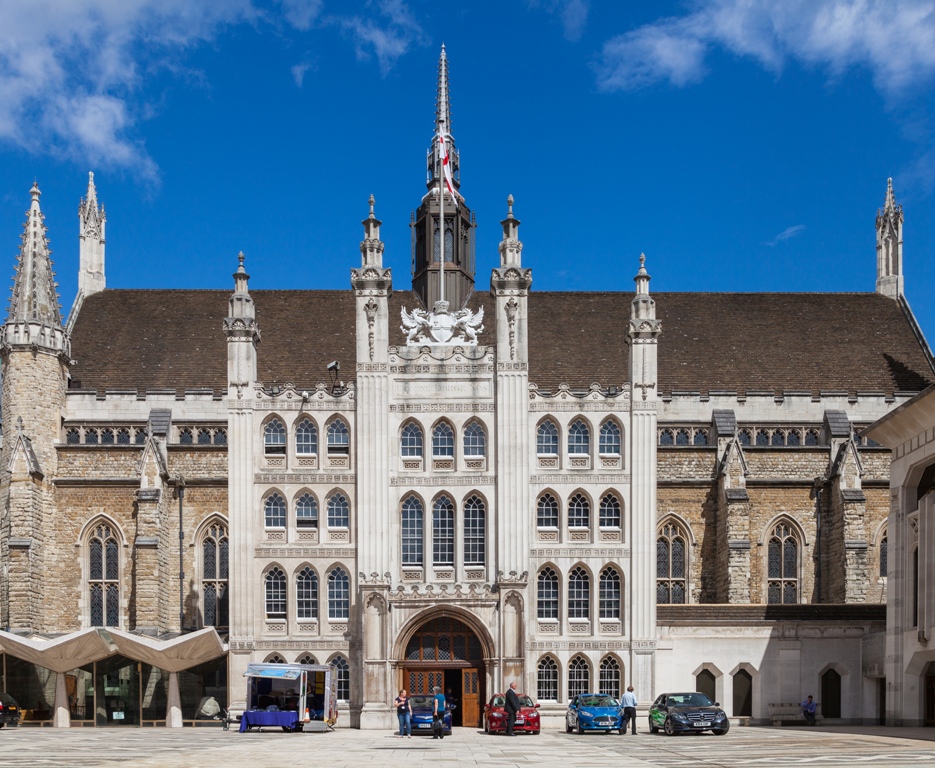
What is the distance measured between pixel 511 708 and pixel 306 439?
44.8 feet

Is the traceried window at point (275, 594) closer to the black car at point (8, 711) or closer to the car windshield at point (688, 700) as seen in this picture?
the black car at point (8, 711)

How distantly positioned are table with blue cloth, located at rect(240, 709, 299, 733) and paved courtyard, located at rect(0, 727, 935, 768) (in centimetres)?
37

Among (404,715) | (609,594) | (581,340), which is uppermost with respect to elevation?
(581,340)

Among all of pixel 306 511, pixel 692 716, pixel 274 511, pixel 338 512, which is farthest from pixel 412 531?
pixel 692 716

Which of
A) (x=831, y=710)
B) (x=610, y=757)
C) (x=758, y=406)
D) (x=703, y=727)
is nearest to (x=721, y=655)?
(x=831, y=710)

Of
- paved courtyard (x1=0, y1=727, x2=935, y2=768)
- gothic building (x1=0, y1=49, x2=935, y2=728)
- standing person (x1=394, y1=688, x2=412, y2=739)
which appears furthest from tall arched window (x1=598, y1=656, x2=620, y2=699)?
standing person (x1=394, y1=688, x2=412, y2=739)

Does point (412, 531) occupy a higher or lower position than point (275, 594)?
higher

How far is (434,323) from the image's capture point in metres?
49.2

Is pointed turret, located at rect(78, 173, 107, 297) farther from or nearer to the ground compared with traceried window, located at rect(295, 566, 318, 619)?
farther from the ground

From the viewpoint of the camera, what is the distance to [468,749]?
33.6m

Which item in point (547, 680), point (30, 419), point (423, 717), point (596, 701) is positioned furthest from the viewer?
point (30, 419)

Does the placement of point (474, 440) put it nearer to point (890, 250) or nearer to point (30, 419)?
point (30, 419)

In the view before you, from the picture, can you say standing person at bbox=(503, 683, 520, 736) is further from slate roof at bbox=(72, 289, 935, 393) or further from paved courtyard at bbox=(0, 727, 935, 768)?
slate roof at bbox=(72, 289, 935, 393)

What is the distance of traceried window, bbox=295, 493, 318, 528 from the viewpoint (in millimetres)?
48156
